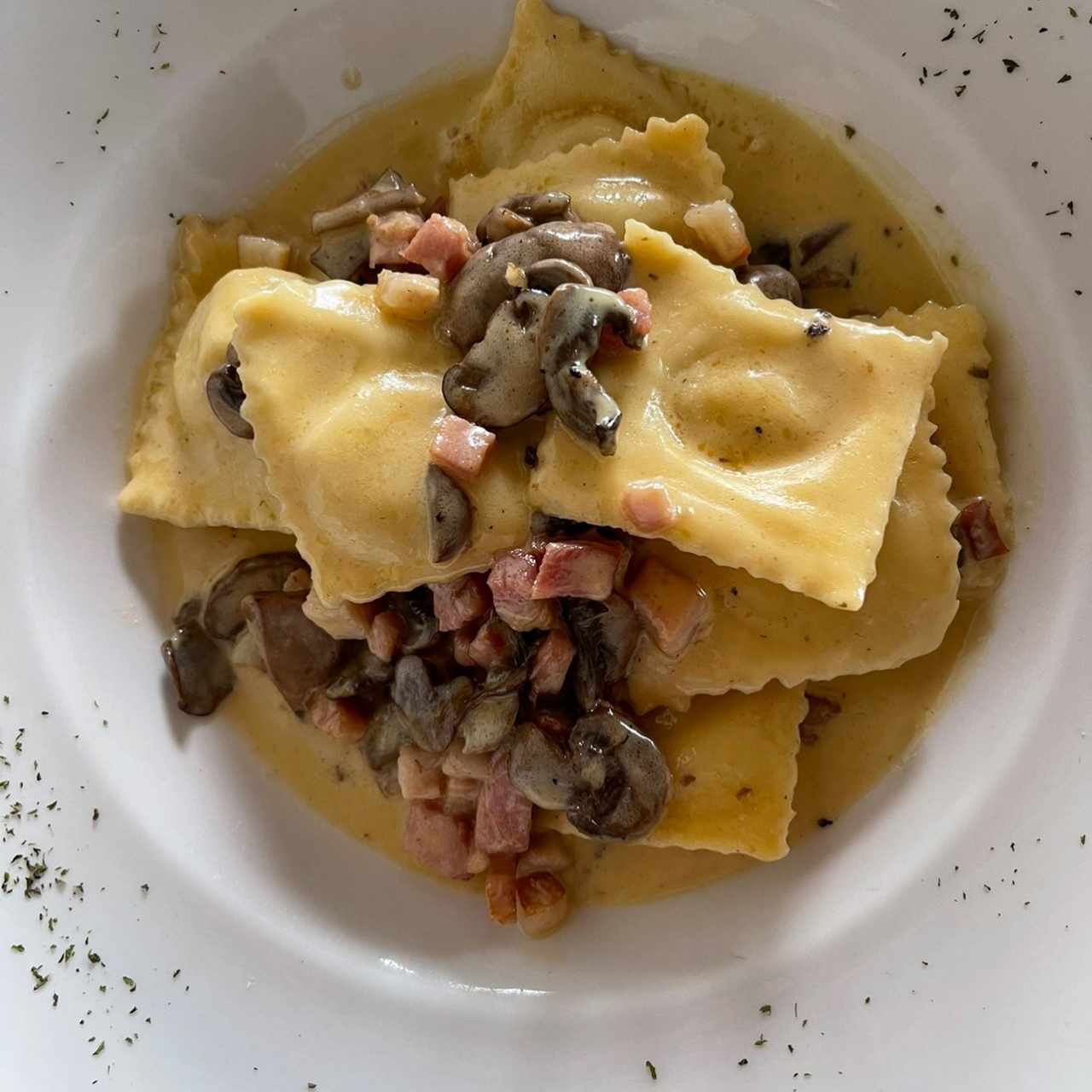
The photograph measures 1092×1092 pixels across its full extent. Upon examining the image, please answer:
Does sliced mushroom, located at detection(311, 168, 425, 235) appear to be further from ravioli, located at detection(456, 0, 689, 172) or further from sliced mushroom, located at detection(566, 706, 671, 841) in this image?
sliced mushroom, located at detection(566, 706, 671, 841)

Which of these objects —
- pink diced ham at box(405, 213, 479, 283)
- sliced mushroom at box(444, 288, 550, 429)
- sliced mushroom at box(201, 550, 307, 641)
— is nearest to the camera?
sliced mushroom at box(444, 288, 550, 429)

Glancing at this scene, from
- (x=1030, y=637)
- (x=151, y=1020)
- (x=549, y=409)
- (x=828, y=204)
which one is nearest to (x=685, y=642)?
(x=549, y=409)

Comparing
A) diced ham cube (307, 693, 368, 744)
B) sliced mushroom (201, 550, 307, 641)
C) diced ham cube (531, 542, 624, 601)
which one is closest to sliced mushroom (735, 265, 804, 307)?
diced ham cube (531, 542, 624, 601)

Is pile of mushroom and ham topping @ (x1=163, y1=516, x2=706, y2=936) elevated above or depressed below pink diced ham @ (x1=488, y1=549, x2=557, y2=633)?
below

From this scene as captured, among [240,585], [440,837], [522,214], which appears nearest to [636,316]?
[522,214]

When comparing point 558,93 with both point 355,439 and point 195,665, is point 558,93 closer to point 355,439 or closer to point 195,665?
point 355,439

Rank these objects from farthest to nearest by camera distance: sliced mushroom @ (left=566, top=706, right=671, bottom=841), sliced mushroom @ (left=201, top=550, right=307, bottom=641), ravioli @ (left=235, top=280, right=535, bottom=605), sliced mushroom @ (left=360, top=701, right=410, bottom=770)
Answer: sliced mushroom @ (left=201, top=550, right=307, bottom=641), sliced mushroom @ (left=360, top=701, right=410, bottom=770), sliced mushroom @ (left=566, top=706, right=671, bottom=841), ravioli @ (left=235, top=280, right=535, bottom=605)

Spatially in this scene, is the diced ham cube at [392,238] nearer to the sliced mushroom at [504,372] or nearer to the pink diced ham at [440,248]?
the pink diced ham at [440,248]
